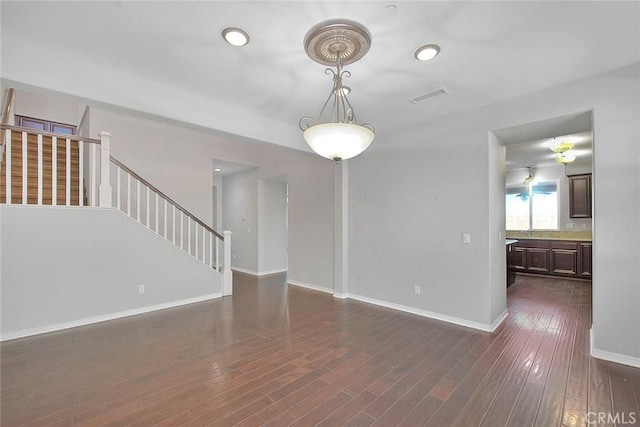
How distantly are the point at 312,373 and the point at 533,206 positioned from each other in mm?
7516

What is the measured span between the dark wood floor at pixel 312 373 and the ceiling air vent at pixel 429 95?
2.79m

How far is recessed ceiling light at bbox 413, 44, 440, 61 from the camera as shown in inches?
90.0

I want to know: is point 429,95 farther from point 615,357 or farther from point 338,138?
point 615,357

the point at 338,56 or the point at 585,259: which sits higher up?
the point at 338,56

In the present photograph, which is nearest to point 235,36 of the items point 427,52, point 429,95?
point 427,52

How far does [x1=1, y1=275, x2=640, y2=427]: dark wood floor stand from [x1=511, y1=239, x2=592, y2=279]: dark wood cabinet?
9.73 ft

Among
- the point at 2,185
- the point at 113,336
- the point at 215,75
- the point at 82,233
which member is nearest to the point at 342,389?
the point at 113,336

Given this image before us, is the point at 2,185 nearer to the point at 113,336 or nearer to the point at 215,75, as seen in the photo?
the point at 113,336

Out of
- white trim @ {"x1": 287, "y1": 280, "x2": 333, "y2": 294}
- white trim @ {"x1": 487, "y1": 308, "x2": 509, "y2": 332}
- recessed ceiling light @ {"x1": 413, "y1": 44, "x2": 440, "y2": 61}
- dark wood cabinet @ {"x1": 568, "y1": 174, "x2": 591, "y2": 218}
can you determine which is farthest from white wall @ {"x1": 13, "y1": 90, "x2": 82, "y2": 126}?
dark wood cabinet @ {"x1": 568, "y1": 174, "x2": 591, "y2": 218}

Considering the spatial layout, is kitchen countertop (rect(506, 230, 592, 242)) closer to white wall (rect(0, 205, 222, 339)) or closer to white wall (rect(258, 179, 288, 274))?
white wall (rect(258, 179, 288, 274))

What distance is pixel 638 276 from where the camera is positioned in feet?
8.50

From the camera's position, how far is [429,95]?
10.5 feet

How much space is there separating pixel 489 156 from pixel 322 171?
9.85 ft

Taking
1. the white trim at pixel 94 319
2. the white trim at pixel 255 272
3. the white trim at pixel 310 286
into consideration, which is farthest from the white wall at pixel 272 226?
the white trim at pixel 94 319
